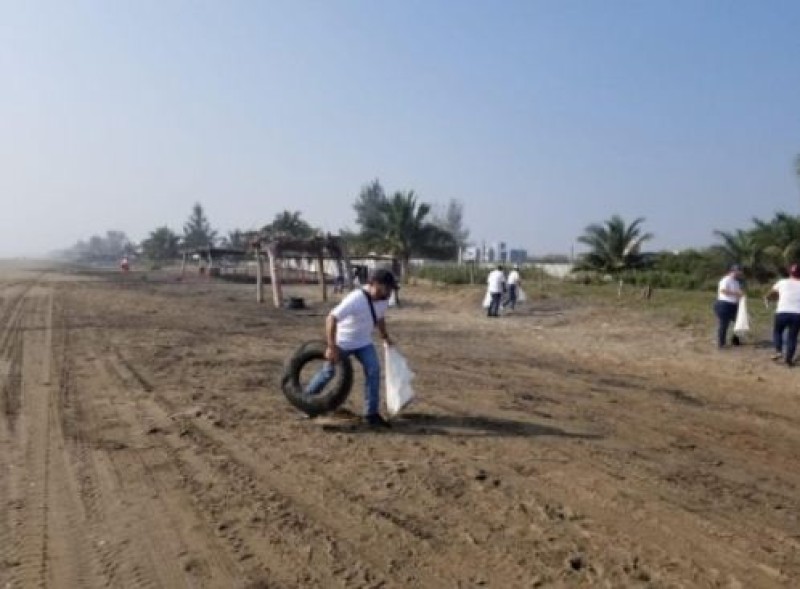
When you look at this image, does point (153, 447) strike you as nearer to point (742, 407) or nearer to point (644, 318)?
point (742, 407)

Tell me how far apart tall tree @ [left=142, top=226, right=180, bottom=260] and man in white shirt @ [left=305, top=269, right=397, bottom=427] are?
385 feet

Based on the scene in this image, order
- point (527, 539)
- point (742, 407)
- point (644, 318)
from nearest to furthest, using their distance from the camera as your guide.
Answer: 1. point (527, 539)
2. point (742, 407)
3. point (644, 318)

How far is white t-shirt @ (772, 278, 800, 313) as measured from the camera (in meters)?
12.6

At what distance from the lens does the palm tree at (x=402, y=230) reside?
56344 mm

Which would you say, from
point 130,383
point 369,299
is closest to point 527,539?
point 369,299

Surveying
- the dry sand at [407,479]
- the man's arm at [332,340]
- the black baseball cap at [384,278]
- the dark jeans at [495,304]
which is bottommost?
the dry sand at [407,479]

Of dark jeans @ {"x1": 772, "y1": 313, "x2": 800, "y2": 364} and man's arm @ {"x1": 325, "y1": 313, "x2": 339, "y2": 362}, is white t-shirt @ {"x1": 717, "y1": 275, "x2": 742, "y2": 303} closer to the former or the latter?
dark jeans @ {"x1": 772, "y1": 313, "x2": 800, "y2": 364}

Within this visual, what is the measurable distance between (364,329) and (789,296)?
320 inches

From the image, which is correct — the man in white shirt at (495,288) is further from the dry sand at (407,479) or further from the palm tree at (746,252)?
the palm tree at (746,252)

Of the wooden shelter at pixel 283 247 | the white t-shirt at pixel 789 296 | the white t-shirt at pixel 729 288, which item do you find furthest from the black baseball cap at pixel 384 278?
the wooden shelter at pixel 283 247

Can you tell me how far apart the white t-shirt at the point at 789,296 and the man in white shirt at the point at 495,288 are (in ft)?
34.7

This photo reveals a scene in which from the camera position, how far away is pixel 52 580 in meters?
4.39

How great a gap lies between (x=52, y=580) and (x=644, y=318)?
1740cm

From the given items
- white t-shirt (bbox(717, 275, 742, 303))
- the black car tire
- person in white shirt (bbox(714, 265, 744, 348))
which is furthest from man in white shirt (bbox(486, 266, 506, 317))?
the black car tire
